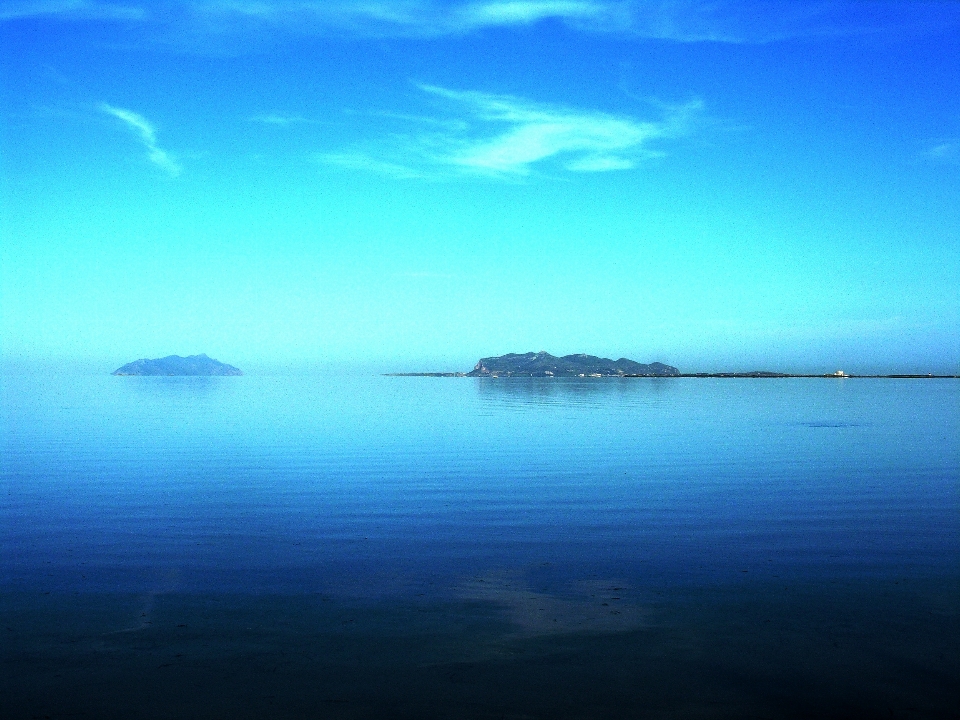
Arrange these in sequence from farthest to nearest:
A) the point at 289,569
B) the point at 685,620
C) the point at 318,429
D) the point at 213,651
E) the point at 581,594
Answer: the point at 318,429 < the point at 289,569 < the point at 581,594 < the point at 685,620 < the point at 213,651

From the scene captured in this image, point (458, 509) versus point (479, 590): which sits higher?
point (458, 509)

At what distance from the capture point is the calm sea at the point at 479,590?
1008 centimetres

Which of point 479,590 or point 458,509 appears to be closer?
point 479,590

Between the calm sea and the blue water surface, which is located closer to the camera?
the calm sea

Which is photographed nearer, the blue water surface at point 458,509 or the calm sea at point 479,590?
the calm sea at point 479,590

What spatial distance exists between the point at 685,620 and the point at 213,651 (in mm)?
7815

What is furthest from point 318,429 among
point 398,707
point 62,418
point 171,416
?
point 398,707

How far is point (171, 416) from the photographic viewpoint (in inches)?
2467

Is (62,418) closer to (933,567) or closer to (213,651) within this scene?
(213,651)

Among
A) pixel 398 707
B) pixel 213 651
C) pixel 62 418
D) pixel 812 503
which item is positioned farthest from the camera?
pixel 62 418

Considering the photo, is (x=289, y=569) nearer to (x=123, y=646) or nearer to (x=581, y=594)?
(x=123, y=646)

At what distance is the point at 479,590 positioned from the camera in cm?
1425

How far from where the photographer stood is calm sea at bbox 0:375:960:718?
10.1 meters

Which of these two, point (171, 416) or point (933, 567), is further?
point (171, 416)
